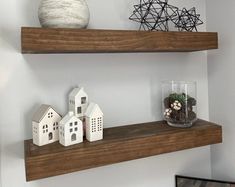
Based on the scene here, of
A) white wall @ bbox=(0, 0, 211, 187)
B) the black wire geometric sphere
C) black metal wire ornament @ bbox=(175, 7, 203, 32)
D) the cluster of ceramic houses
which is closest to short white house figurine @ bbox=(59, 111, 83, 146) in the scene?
the cluster of ceramic houses

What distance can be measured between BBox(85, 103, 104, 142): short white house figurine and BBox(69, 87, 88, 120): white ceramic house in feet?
0.14

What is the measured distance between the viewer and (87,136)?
0.91m

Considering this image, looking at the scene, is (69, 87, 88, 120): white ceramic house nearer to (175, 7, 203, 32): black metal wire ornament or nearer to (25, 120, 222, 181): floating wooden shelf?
(25, 120, 222, 181): floating wooden shelf

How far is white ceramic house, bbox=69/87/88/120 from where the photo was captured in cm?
94

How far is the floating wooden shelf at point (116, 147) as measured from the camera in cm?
78

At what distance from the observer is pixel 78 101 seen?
0.94 metres

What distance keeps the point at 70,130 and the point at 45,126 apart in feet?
0.29

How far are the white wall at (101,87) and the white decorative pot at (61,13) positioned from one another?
0.14 metres

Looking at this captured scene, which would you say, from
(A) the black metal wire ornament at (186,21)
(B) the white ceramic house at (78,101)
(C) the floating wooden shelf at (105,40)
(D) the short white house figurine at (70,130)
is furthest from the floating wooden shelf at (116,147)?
(A) the black metal wire ornament at (186,21)

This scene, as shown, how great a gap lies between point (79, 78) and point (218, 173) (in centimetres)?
84

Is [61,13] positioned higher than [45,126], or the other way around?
[61,13]

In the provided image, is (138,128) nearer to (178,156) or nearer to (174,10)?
(178,156)

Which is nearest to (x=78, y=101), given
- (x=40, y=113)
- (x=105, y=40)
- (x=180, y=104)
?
(x=40, y=113)

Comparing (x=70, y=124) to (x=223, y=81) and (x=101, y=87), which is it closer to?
(x=101, y=87)
